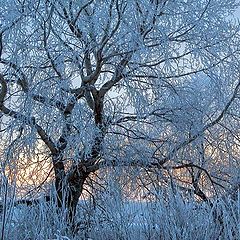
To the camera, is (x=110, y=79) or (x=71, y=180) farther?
(x=71, y=180)

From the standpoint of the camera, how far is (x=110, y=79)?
9.21 metres

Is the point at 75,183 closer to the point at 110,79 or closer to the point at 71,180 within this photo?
the point at 71,180

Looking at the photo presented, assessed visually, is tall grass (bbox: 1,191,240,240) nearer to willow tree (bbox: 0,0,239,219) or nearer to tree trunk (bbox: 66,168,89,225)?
willow tree (bbox: 0,0,239,219)

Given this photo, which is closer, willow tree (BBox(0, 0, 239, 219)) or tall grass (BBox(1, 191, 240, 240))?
tall grass (BBox(1, 191, 240, 240))

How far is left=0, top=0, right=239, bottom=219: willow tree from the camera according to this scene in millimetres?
7820

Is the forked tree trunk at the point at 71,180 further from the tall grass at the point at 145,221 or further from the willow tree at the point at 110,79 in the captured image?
the tall grass at the point at 145,221

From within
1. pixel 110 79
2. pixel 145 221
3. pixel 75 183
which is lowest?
pixel 145 221

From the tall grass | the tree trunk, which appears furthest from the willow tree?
the tall grass

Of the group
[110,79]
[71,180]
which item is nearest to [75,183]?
[71,180]

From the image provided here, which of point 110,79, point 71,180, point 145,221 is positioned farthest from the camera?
point 71,180

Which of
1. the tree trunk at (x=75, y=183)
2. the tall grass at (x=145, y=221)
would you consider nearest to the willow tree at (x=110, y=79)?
the tree trunk at (x=75, y=183)

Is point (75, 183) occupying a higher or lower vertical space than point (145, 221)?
higher

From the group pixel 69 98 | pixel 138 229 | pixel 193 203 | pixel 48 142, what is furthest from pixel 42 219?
pixel 48 142

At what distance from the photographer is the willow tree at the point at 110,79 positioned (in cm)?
782
